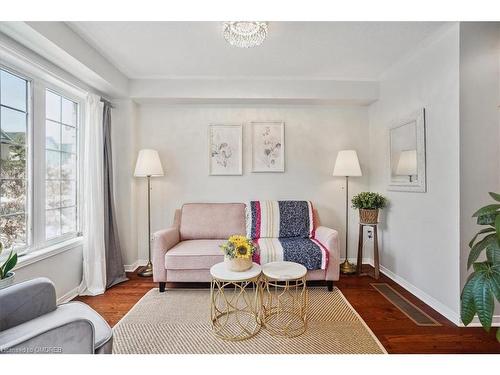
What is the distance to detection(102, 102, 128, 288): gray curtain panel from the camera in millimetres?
2811

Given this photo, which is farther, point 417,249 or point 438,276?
point 417,249

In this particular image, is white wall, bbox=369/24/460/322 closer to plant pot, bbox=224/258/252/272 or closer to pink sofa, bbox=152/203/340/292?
pink sofa, bbox=152/203/340/292

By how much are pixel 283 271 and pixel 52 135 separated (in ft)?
8.41

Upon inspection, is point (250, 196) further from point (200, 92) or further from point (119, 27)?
point (119, 27)

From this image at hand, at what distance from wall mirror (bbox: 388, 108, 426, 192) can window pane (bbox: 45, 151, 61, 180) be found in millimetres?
3620

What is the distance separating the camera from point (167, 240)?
2650 mm

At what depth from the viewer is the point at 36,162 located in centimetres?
219

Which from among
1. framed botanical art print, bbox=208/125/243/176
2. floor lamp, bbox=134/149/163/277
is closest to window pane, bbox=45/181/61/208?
floor lamp, bbox=134/149/163/277

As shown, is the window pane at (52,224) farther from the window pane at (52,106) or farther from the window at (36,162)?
the window pane at (52,106)

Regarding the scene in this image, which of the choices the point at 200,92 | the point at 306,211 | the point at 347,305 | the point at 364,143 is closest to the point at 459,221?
the point at 347,305

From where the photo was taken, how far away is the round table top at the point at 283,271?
6.09ft

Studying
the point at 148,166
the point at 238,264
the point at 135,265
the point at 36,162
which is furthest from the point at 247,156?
the point at 36,162

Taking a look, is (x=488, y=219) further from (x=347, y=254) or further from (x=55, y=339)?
(x=55, y=339)
